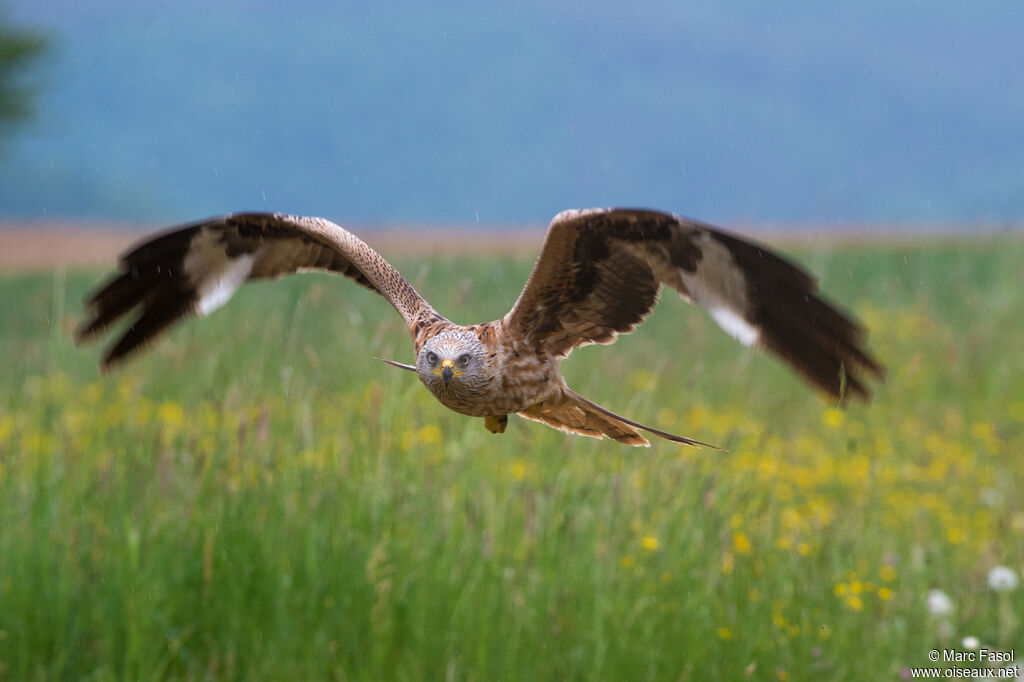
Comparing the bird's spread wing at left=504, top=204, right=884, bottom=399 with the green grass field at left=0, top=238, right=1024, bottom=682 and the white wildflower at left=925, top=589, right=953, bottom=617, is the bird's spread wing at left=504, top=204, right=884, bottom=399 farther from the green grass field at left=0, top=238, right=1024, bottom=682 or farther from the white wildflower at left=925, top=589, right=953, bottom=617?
the white wildflower at left=925, top=589, right=953, bottom=617

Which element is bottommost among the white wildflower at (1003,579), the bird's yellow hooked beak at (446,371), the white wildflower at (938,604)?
the white wildflower at (938,604)

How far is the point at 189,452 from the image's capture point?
189 inches

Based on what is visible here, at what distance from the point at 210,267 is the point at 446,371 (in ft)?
6.46

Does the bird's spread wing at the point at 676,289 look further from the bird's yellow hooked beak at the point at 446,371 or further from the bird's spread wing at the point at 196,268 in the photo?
the bird's spread wing at the point at 196,268

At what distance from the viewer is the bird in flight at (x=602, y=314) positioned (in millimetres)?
3176

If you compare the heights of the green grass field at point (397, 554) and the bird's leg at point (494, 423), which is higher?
the bird's leg at point (494, 423)

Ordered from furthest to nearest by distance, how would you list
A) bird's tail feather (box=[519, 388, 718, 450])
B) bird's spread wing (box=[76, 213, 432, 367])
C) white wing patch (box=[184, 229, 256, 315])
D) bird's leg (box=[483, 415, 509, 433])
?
white wing patch (box=[184, 229, 256, 315]) < bird's spread wing (box=[76, 213, 432, 367]) < bird's tail feather (box=[519, 388, 718, 450]) < bird's leg (box=[483, 415, 509, 433])

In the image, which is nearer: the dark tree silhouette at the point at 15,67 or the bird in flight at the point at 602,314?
the bird in flight at the point at 602,314

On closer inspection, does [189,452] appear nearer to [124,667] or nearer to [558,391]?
[124,667]

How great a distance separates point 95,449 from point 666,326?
6814 mm

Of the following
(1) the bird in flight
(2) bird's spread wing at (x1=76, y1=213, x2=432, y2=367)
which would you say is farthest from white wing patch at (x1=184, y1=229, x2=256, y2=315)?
(1) the bird in flight

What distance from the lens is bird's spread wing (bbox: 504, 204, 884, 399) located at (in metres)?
3.25

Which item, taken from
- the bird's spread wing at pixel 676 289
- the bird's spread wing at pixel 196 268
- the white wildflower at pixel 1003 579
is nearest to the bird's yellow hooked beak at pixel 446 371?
the bird's spread wing at pixel 676 289

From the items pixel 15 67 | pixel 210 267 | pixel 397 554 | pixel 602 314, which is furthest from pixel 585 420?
pixel 15 67
